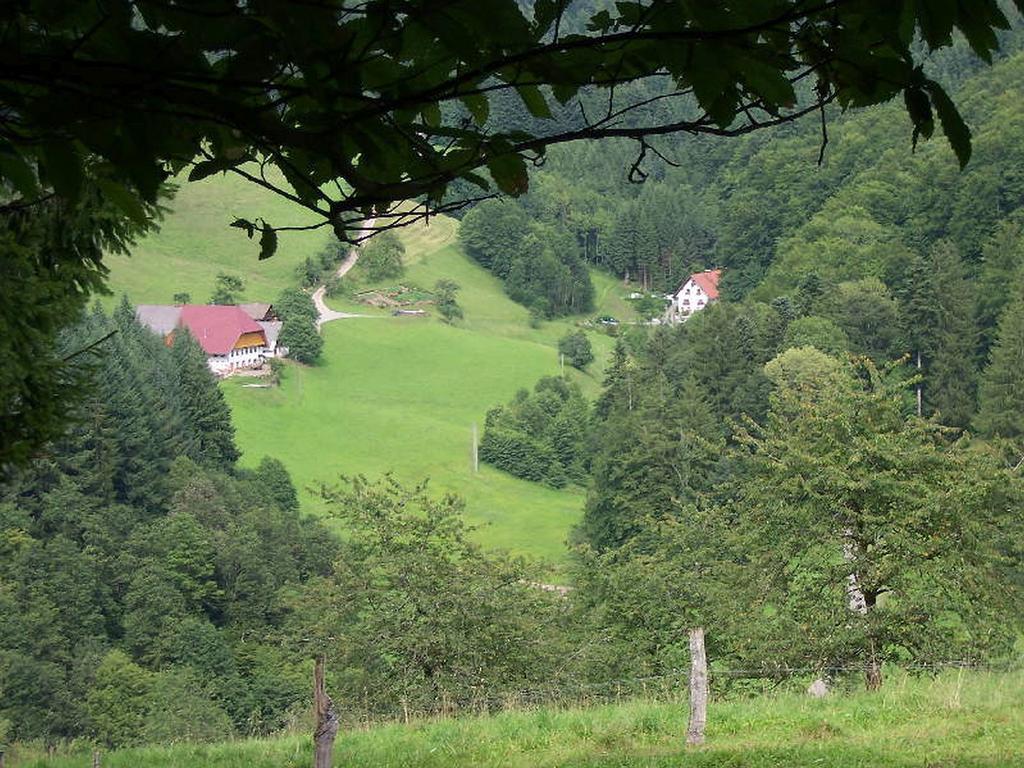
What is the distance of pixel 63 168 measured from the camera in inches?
45.3

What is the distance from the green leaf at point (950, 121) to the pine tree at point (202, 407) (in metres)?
45.8

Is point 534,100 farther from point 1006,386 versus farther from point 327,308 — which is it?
point 327,308

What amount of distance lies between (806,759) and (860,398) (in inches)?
379

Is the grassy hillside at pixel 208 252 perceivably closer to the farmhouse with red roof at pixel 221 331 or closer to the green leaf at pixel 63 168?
the farmhouse with red roof at pixel 221 331

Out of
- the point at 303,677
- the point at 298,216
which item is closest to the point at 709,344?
the point at 303,677

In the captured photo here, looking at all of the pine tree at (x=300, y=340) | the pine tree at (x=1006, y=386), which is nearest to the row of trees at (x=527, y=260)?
the pine tree at (x=300, y=340)

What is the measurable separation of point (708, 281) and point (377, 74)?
81.9m

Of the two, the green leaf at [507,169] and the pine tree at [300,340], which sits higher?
the pine tree at [300,340]

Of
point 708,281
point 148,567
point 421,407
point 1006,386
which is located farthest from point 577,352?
point 148,567

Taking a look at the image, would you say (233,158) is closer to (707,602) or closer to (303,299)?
(707,602)

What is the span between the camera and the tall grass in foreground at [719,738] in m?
5.64

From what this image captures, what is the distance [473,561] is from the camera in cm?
1767

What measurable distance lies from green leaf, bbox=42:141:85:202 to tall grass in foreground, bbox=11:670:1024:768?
15.5ft

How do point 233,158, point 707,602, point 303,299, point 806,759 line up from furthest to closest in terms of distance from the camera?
point 303,299
point 707,602
point 806,759
point 233,158
